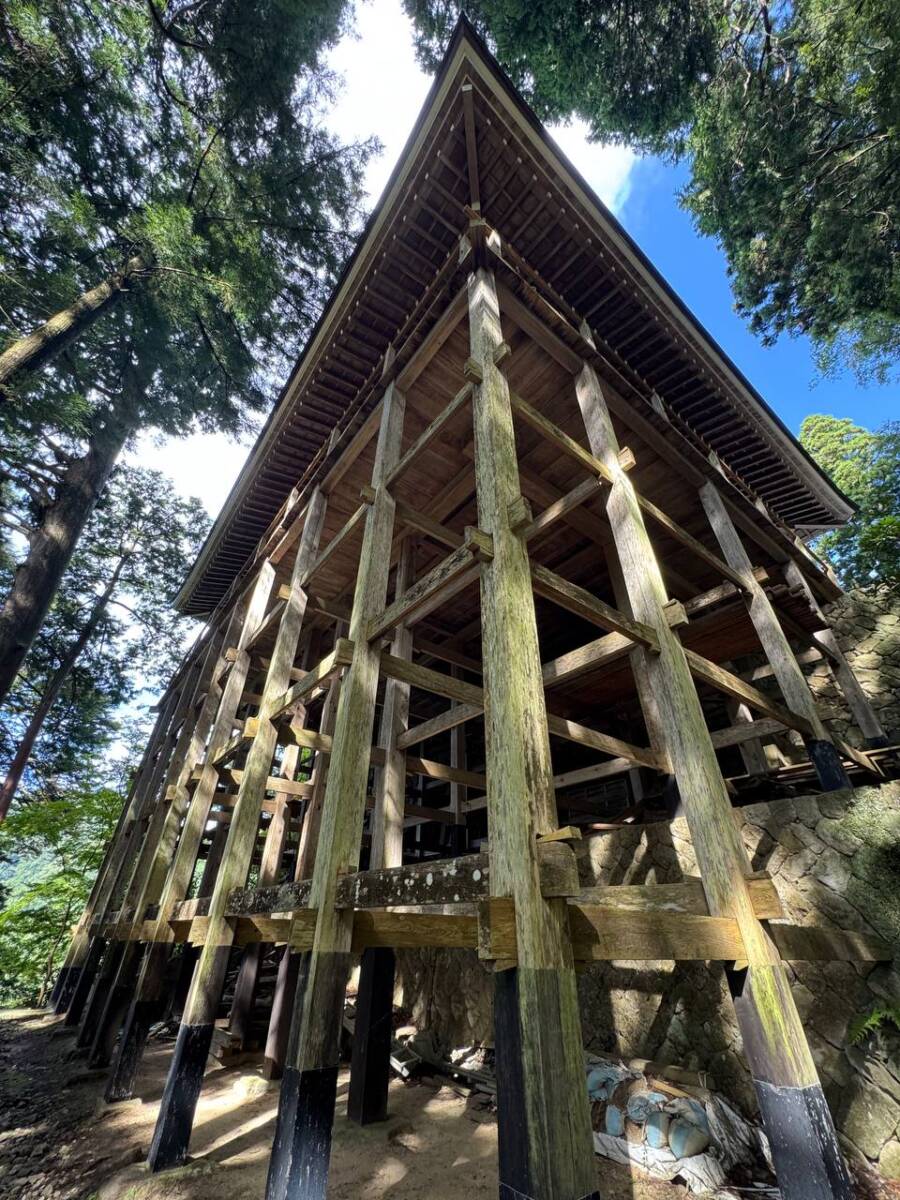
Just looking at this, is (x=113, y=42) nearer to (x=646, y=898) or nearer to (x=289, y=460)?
(x=289, y=460)

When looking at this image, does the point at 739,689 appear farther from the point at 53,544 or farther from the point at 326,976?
the point at 53,544

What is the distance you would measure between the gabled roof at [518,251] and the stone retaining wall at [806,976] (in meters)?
5.42

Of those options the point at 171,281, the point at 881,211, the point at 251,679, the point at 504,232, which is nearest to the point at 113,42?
the point at 171,281

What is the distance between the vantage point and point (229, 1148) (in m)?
4.22

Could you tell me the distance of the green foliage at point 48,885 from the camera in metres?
12.8

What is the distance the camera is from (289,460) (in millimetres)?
8133

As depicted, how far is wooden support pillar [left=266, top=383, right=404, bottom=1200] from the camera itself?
2.64 metres

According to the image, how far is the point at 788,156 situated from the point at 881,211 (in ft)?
7.53

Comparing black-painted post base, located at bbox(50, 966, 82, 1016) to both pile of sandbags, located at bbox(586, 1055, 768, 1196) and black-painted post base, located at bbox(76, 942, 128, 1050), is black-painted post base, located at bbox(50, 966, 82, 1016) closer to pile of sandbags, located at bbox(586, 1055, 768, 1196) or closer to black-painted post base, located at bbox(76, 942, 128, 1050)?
black-painted post base, located at bbox(76, 942, 128, 1050)

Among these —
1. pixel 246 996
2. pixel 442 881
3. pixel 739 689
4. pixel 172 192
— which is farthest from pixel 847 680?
pixel 172 192

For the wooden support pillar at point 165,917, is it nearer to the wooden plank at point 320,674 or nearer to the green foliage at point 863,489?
the wooden plank at point 320,674

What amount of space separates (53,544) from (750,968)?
45.6 ft

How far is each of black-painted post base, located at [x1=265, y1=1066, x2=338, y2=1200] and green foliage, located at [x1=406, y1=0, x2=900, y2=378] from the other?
1373cm

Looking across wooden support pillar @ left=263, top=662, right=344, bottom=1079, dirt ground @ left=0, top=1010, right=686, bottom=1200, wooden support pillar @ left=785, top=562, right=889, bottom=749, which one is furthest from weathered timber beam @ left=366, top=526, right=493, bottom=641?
wooden support pillar @ left=785, top=562, right=889, bottom=749
